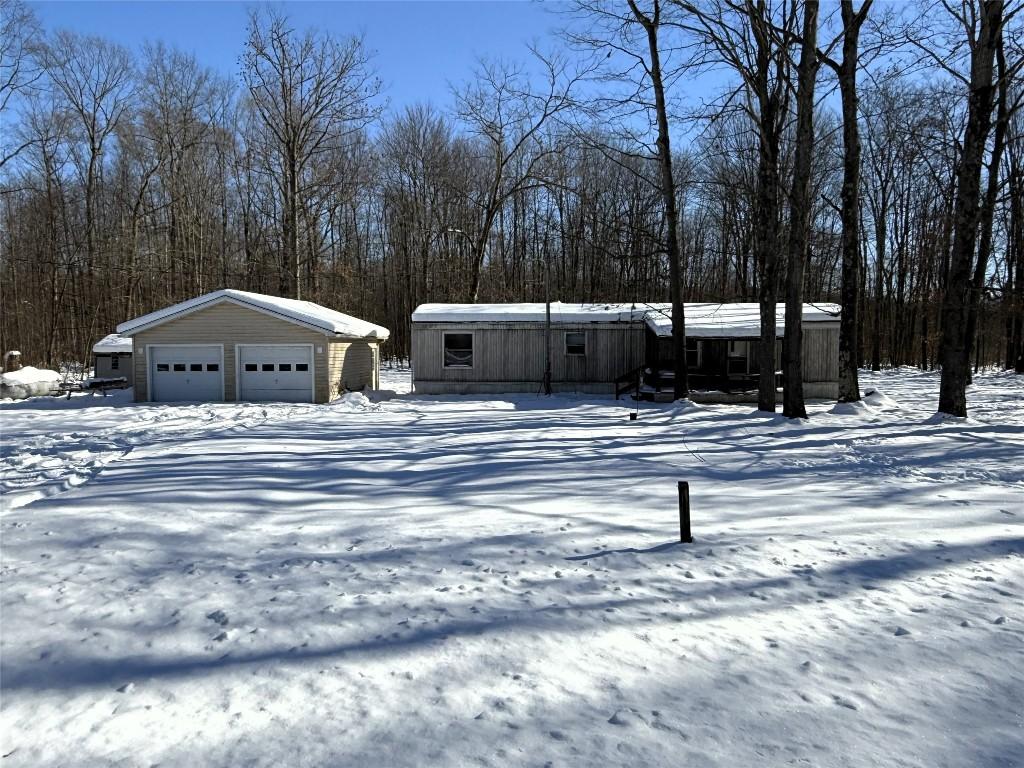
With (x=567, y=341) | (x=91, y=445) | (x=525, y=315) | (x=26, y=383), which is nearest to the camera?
(x=91, y=445)

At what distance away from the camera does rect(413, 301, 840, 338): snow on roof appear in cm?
2042

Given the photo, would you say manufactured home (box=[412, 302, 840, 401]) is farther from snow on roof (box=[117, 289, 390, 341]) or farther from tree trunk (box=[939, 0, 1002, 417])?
tree trunk (box=[939, 0, 1002, 417])

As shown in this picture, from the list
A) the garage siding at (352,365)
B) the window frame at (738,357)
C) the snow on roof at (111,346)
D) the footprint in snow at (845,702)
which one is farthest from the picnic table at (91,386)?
the footprint in snow at (845,702)

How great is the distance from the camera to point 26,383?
70.7 feet

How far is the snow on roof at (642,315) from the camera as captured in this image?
804 inches

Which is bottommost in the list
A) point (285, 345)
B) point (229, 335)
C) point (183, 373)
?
point (183, 373)

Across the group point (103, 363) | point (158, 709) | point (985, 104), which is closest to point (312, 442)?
point (158, 709)

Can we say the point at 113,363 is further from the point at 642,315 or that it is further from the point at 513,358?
the point at 642,315

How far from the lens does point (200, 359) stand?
19.8 m

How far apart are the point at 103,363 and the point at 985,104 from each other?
99.6 feet

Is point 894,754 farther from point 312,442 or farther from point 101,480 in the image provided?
point 312,442

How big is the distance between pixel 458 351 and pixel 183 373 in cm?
896

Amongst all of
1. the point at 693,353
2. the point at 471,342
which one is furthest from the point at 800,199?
the point at 471,342

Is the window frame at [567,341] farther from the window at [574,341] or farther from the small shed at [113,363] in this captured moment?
the small shed at [113,363]
